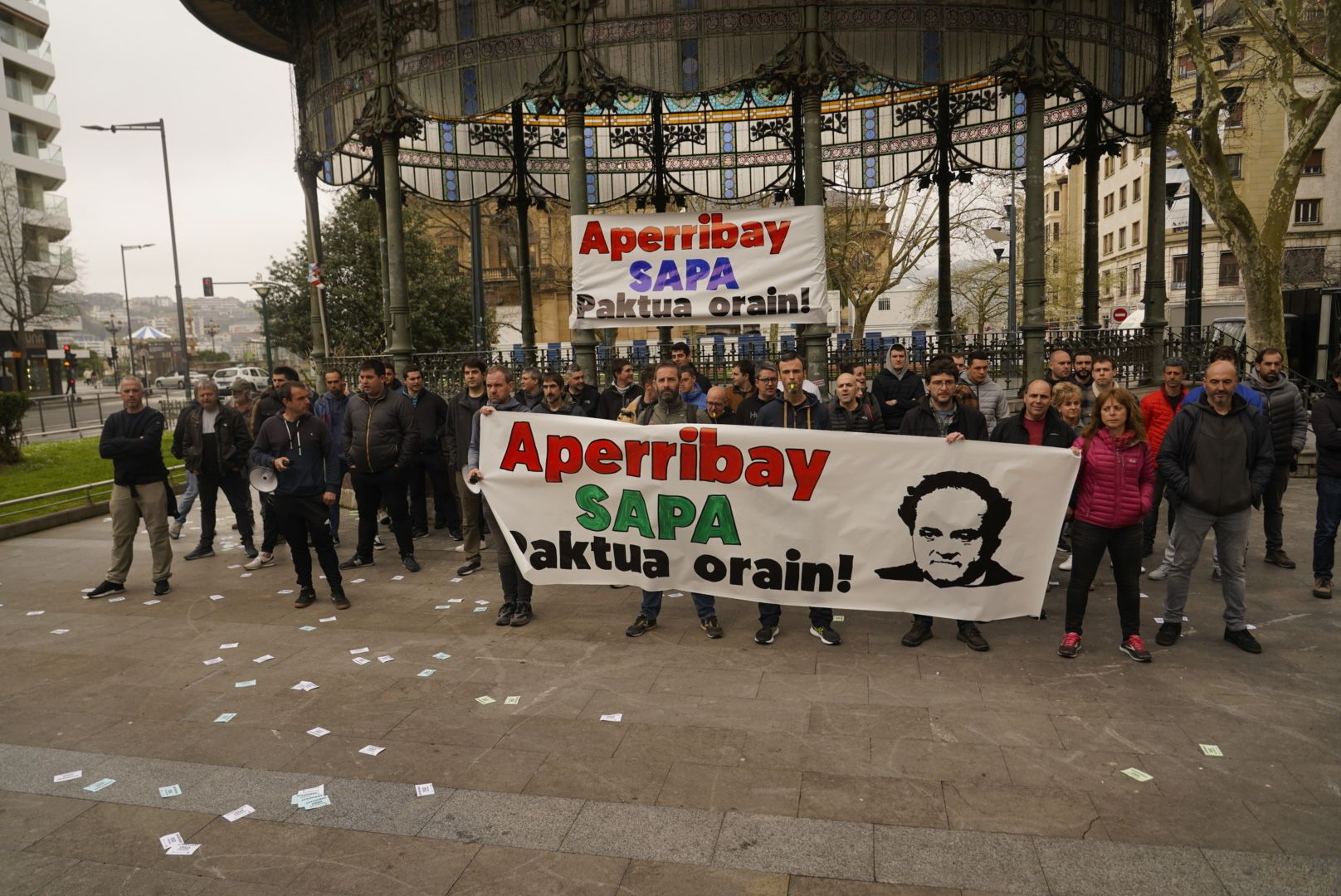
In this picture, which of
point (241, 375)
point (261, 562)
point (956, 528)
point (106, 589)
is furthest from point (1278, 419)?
point (241, 375)

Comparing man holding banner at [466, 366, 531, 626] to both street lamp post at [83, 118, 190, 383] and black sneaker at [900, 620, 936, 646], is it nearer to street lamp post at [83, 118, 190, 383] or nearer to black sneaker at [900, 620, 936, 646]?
black sneaker at [900, 620, 936, 646]

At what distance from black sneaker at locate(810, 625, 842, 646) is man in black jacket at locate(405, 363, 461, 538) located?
498 centimetres

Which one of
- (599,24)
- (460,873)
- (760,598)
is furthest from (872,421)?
(599,24)

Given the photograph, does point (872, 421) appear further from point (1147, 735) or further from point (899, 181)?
point (899, 181)

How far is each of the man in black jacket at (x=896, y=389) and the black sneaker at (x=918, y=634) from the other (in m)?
3.00

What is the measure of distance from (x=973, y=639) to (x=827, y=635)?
1122 millimetres

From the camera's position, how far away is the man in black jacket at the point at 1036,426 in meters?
6.77

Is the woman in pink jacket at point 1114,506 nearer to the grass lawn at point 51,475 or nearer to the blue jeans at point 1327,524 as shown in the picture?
the blue jeans at point 1327,524

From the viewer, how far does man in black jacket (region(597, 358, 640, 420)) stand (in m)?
9.60

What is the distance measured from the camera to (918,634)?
668 centimetres

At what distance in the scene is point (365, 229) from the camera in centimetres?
3192

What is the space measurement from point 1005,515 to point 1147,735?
1915 mm

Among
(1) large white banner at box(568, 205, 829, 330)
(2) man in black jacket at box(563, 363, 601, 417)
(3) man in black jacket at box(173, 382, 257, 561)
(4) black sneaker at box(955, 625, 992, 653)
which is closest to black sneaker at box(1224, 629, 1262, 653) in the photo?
(4) black sneaker at box(955, 625, 992, 653)

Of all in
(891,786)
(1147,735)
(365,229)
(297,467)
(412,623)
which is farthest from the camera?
(365,229)
